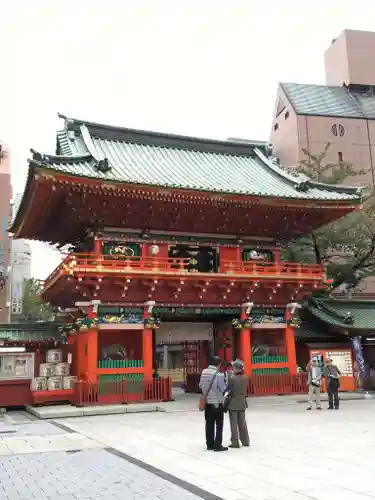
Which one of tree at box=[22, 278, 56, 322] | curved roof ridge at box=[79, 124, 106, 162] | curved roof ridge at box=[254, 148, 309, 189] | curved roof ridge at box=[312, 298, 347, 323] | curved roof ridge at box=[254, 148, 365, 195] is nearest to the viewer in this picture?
curved roof ridge at box=[79, 124, 106, 162]

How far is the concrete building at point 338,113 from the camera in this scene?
48688 millimetres

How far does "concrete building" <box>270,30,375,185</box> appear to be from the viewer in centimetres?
4869

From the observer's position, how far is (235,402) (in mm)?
10625

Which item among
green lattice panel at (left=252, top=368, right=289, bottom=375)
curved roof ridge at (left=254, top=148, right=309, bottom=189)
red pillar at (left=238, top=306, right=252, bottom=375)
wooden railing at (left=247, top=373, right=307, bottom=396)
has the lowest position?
wooden railing at (left=247, top=373, right=307, bottom=396)

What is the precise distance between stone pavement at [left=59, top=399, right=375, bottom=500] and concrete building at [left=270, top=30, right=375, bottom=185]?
35556 mm

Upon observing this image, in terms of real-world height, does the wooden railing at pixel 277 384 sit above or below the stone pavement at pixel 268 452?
above

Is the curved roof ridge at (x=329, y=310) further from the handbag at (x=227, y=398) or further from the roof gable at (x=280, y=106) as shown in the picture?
the roof gable at (x=280, y=106)

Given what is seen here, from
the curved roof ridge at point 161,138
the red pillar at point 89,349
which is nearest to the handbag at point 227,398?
the red pillar at point 89,349

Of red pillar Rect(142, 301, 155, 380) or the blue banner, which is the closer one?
red pillar Rect(142, 301, 155, 380)

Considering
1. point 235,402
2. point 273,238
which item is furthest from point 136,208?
point 235,402

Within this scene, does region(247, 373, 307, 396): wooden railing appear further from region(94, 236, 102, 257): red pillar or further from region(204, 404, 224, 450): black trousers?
region(204, 404, 224, 450): black trousers

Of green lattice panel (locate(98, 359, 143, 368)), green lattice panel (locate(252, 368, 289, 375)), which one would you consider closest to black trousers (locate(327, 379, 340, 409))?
green lattice panel (locate(252, 368, 289, 375))

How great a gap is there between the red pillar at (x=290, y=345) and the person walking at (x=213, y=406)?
46.9ft

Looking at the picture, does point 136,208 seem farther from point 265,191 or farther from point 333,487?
point 333,487
